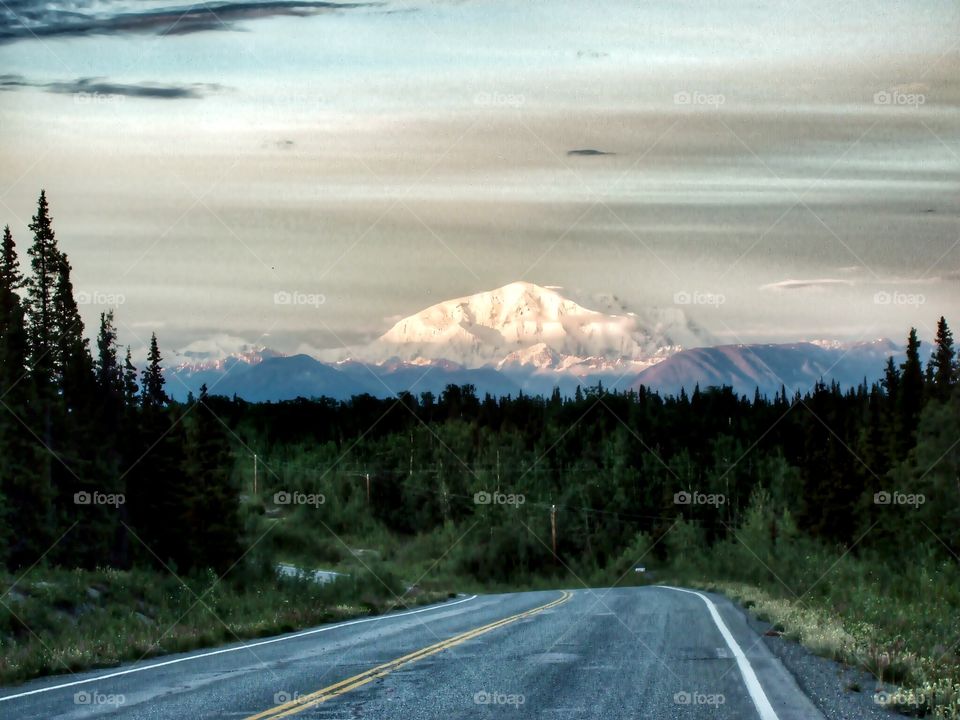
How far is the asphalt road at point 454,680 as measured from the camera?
10.0 m

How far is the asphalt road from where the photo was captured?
1001cm

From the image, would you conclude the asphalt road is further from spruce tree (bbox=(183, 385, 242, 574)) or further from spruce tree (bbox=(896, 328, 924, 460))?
spruce tree (bbox=(896, 328, 924, 460))

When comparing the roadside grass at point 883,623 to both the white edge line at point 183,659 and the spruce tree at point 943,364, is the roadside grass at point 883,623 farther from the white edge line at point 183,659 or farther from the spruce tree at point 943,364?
the spruce tree at point 943,364

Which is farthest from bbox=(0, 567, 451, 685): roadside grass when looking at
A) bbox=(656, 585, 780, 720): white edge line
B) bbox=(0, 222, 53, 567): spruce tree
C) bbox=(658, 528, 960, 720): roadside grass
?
bbox=(0, 222, 53, 567): spruce tree

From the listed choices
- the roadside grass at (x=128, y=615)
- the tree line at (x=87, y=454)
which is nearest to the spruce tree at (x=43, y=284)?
the tree line at (x=87, y=454)

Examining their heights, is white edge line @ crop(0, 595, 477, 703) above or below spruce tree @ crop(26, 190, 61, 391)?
below

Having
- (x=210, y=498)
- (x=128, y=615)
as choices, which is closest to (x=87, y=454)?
(x=210, y=498)

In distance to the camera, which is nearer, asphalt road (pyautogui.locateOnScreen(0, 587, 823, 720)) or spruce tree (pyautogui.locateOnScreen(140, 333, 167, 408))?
asphalt road (pyautogui.locateOnScreen(0, 587, 823, 720))

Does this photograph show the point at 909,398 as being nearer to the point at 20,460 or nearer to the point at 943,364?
the point at 943,364

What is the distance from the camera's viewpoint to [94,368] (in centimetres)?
6725

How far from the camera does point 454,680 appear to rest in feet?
39.4

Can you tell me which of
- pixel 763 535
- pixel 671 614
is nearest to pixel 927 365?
pixel 763 535

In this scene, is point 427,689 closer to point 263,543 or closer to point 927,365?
point 263,543

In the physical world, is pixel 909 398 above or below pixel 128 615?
above
